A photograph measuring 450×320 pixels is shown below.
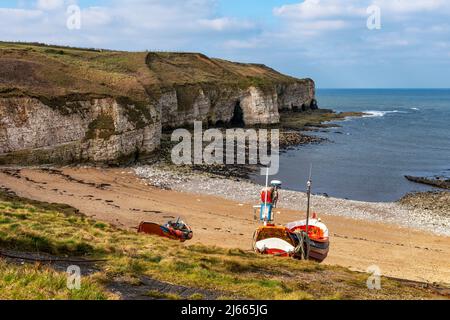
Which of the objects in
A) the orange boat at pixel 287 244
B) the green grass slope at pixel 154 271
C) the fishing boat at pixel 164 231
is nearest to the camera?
the green grass slope at pixel 154 271

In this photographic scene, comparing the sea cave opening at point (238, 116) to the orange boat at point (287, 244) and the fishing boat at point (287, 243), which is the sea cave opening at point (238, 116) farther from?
the orange boat at point (287, 244)

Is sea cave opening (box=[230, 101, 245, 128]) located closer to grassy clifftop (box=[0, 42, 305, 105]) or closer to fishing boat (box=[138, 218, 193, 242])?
grassy clifftop (box=[0, 42, 305, 105])

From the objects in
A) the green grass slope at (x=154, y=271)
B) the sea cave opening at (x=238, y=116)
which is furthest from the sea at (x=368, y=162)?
the sea cave opening at (x=238, y=116)

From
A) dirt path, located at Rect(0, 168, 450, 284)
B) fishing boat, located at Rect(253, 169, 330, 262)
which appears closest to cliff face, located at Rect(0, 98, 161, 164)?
dirt path, located at Rect(0, 168, 450, 284)

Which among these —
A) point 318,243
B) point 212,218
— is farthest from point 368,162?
point 318,243
